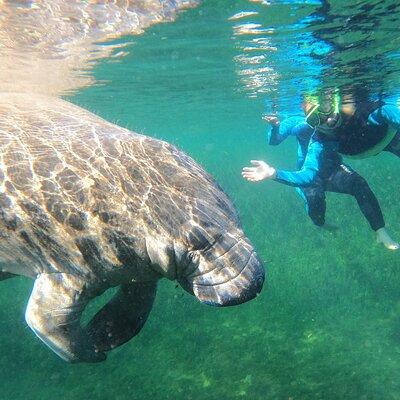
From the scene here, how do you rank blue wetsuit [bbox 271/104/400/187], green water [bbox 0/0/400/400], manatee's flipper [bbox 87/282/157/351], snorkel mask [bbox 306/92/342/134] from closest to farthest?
manatee's flipper [bbox 87/282/157/351] < green water [bbox 0/0/400/400] < blue wetsuit [bbox 271/104/400/187] < snorkel mask [bbox 306/92/342/134]

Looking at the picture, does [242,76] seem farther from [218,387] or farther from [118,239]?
[118,239]

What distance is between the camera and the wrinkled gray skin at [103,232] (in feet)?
8.99

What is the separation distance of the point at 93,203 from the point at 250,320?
9.65m

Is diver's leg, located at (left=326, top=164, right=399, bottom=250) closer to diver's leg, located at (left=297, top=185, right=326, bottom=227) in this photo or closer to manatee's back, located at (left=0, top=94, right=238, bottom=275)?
diver's leg, located at (left=297, top=185, right=326, bottom=227)

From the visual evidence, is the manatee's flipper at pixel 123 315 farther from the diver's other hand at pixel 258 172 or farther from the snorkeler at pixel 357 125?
the snorkeler at pixel 357 125

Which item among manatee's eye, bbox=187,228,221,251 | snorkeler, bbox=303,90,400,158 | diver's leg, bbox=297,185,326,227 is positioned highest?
manatee's eye, bbox=187,228,221,251

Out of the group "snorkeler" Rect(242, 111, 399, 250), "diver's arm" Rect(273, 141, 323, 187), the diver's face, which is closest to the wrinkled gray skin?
"snorkeler" Rect(242, 111, 399, 250)

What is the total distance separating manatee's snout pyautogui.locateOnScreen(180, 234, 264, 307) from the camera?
2.59 m

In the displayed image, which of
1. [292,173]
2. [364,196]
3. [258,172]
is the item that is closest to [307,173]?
[292,173]

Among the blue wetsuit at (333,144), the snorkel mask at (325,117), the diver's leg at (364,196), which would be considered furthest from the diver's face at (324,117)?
the diver's leg at (364,196)

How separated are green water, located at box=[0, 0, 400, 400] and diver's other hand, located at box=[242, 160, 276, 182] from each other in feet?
4.51

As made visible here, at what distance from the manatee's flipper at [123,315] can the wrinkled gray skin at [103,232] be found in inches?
0.8

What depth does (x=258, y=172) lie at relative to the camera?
8.30 metres

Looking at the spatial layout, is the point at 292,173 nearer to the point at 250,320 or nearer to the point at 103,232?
the point at 250,320
